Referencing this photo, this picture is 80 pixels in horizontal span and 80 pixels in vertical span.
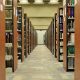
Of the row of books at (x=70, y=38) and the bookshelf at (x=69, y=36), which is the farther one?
the row of books at (x=70, y=38)

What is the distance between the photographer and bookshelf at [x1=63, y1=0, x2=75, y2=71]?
23.1 feet

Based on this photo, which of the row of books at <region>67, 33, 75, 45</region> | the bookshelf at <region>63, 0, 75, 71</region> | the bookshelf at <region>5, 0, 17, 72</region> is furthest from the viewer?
the row of books at <region>67, 33, 75, 45</region>

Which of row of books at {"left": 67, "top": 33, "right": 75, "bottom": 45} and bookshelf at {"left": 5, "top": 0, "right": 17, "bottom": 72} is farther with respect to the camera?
row of books at {"left": 67, "top": 33, "right": 75, "bottom": 45}

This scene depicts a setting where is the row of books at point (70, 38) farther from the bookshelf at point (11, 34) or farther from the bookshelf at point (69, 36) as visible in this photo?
the bookshelf at point (11, 34)

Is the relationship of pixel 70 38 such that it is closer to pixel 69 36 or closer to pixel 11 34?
pixel 69 36

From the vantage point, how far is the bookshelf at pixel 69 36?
704 cm

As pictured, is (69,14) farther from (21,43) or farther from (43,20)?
(43,20)

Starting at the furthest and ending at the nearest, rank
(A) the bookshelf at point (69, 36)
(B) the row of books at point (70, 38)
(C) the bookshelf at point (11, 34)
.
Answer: (B) the row of books at point (70, 38), (A) the bookshelf at point (69, 36), (C) the bookshelf at point (11, 34)

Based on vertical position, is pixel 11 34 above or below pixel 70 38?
above

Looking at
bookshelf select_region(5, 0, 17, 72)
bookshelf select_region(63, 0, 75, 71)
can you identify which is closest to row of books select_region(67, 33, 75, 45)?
bookshelf select_region(63, 0, 75, 71)

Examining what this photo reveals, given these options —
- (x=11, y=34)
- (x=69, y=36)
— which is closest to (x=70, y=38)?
(x=69, y=36)

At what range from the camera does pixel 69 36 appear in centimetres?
731

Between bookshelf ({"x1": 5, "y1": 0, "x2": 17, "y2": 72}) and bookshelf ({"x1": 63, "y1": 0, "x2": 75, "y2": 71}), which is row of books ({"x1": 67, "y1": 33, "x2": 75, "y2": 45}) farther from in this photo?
bookshelf ({"x1": 5, "y1": 0, "x2": 17, "y2": 72})

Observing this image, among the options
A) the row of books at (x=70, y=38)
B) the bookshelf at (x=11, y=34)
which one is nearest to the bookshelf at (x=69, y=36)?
the row of books at (x=70, y=38)
